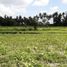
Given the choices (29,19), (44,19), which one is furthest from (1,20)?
(44,19)

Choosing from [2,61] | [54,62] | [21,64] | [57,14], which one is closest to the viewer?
[21,64]

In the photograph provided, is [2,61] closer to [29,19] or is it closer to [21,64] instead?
[21,64]

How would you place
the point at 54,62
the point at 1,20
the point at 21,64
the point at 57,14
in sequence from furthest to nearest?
1. the point at 57,14
2. the point at 1,20
3. the point at 54,62
4. the point at 21,64

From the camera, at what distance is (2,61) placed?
1110 centimetres

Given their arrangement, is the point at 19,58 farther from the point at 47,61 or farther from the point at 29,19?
the point at 29,19

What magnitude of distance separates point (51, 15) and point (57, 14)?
3.89 metres

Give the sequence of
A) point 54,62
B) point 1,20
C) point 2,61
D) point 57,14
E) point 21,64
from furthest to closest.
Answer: point 57,14
point 1,20
point 54,62
point 2,61
point 21,64

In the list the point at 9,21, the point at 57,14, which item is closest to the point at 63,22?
the point at 57,14

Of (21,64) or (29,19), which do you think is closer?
(21,64)

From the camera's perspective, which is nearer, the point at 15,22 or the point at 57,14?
the point at 15,22

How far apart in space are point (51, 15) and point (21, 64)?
114 metres

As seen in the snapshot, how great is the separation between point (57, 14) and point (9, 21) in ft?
91.0

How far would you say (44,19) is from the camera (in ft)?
396

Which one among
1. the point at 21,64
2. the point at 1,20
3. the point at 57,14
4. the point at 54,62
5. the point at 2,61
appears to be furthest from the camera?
the point at 57,14
